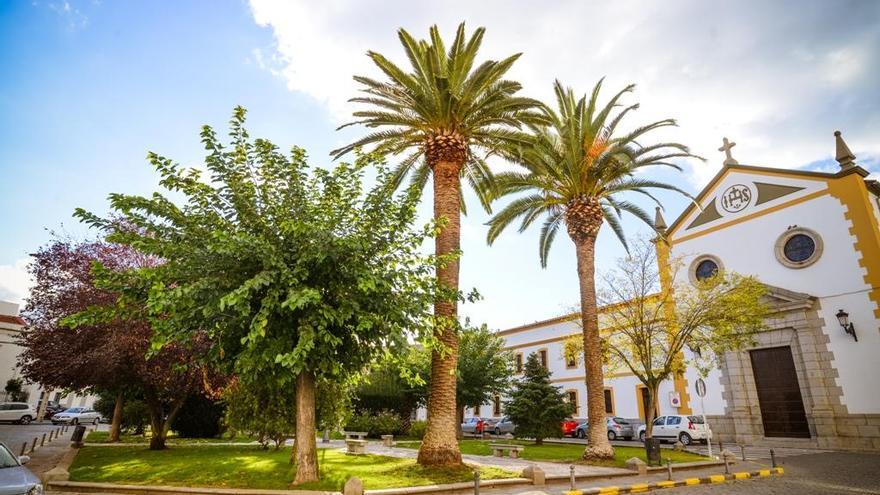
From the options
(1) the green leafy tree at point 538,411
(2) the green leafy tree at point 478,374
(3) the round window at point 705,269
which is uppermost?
(3) the round window at point 705,269

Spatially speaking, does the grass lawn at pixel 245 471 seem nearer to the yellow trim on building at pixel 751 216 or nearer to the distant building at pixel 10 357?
the yellow trim on building at pixel 751 216

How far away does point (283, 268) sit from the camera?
9.02 metres

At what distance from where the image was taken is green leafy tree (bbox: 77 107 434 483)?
8969mm

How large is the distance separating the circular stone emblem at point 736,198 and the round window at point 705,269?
2935 millimetres

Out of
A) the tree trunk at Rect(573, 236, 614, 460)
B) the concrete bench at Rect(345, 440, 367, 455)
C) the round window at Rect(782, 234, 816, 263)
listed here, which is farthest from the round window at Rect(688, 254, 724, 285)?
the concrete bench at Rect(345, 440, 367, 455)

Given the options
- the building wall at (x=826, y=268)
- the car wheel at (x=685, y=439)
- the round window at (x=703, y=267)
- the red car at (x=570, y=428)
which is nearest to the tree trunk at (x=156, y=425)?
the building wall at (x=826, y=268)

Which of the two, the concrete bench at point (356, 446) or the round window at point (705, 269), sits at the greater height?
the round window at point (705, 269)

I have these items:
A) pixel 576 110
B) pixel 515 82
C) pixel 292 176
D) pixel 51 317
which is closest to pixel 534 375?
pixel 576 110

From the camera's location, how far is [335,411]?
14.4 m

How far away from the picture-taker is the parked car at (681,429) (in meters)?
22.1

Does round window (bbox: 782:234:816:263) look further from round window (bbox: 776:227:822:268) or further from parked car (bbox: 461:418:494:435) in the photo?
parked car (bbox: 461:418:494:435)

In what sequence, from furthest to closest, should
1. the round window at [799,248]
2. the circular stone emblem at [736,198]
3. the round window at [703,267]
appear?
1. the round window at [703,267]
2. the circular stone emblem at [736,198]
3. the round window at [799,248]

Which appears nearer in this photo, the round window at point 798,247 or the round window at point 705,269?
the round window at point 798,247

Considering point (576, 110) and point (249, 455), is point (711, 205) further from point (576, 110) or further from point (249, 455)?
point (249, 455)
